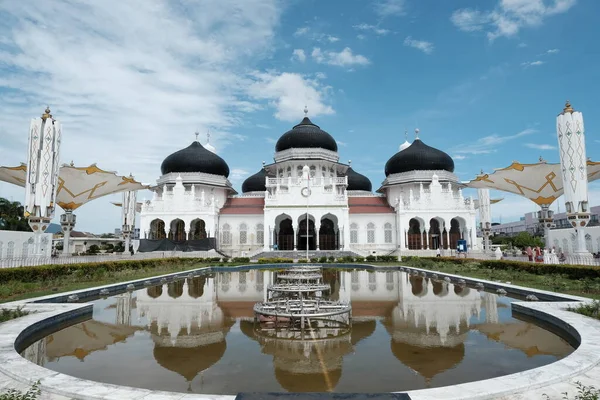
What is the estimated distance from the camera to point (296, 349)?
5957 mm

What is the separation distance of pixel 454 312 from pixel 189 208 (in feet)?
105

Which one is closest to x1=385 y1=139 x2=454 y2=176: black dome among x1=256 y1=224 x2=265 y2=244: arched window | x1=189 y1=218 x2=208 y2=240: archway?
x1=256 y1=224 x2=265 y2=244: arched window

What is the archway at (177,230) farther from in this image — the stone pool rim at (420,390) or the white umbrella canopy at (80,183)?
the stone pool rim at (420,390)

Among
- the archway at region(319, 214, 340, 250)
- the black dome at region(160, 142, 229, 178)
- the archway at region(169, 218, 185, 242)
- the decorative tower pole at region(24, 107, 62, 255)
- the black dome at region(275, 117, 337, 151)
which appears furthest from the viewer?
the black dome at region(160, 142, 229, 178)

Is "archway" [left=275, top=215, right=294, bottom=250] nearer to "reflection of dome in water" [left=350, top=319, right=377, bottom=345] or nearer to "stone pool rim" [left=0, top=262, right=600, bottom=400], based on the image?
"stone pool rim" [left=0, top=262, right=600, bottom=400]

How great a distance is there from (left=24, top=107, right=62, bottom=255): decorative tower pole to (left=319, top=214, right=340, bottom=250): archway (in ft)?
79.8

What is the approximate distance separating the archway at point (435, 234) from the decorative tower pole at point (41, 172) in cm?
3176

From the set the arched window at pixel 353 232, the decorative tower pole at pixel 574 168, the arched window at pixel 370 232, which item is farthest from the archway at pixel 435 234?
the decorative tower pole at pixel 574 168

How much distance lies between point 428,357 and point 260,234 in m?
33.1

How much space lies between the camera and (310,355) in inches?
222

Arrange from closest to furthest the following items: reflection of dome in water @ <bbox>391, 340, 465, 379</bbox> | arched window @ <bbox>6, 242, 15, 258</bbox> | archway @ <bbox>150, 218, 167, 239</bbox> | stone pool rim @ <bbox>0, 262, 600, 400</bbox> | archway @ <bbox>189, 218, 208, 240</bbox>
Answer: stone pool rim @ <bbox>0, 262, 600, 400</bbox> < reflection of dome in water @ <bbox>391, 340, 465, 379</bbox> < arched window @ <bbox>6, 242, 15, 258</bbox> < archway @ <bbox>150, 218, 167, 239</bbox> < archway @ <bbox>189, 218, 208, 240</bbox>

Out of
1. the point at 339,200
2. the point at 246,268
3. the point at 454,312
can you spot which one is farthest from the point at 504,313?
the point at 339,200

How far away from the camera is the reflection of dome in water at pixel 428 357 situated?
16.7 ft

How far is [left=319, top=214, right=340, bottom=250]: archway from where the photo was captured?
39881 mm
